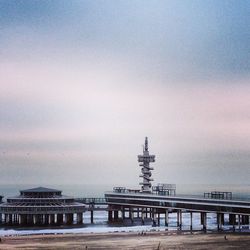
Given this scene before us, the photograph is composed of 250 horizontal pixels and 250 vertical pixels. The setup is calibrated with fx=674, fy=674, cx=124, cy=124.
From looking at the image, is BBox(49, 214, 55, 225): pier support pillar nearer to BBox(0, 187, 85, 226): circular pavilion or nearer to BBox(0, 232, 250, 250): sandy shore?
BBox(0, 187, 85, 226): circular pavilion

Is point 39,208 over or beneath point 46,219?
over

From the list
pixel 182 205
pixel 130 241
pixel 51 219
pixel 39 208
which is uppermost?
pixel 182 205

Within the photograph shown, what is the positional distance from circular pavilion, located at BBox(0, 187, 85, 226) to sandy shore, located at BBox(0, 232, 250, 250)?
25147 millimetres

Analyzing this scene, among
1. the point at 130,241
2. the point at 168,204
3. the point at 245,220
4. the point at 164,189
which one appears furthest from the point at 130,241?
the point at 164,189

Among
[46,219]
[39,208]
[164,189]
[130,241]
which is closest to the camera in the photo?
[130,241]

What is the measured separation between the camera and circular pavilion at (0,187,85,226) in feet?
366

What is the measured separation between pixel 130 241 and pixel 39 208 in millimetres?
36120

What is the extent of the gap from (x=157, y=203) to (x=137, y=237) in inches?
1351

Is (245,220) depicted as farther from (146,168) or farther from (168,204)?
(146,168)

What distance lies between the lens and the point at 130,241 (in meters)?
78.9

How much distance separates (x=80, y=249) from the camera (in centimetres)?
7044

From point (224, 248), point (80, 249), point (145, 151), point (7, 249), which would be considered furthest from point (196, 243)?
point (145, 151)

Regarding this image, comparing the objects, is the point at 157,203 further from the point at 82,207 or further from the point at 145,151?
the point at 145,151

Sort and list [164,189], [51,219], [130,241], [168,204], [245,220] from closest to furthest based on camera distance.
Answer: [130,241] < [168,204] < [51,219] < [245,220] < [164,189]
